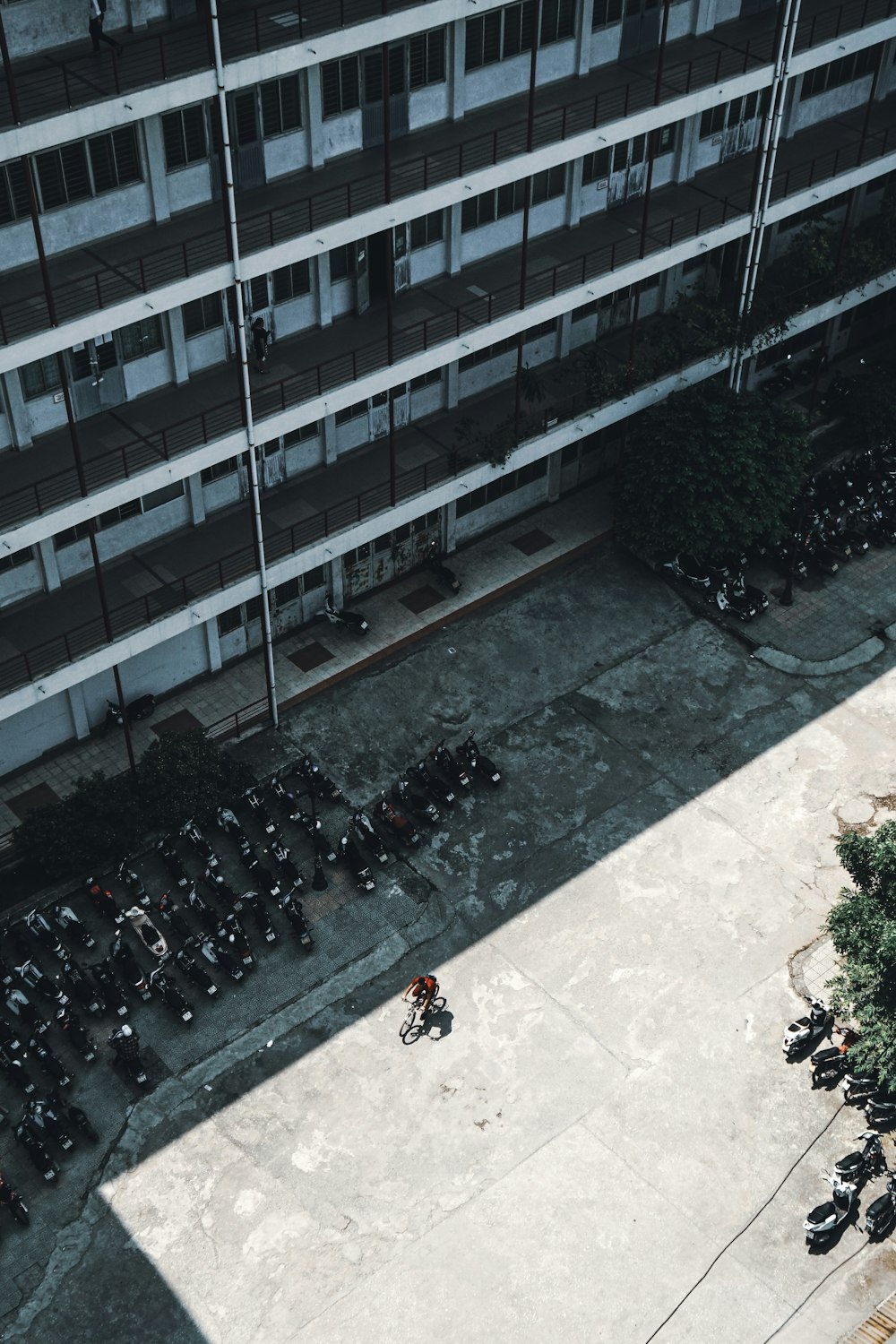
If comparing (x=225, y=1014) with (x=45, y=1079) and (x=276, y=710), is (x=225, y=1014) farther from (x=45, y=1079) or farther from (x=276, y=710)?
(x=276, y=710)

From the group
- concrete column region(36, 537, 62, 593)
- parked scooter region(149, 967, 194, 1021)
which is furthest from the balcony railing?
parked scooter region(149, 967, 194, 1021)

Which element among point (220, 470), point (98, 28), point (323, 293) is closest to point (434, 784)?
point (220, 470)

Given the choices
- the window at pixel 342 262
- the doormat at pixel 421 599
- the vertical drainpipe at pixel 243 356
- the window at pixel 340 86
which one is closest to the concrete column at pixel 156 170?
the vertical drainpipe at pixel 243 356

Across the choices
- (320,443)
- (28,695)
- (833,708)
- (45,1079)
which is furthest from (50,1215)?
(833,708)

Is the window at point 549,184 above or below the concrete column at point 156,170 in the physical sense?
below

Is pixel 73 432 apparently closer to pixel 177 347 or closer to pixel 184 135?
pixel 177 347

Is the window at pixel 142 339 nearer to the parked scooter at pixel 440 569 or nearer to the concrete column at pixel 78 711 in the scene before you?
the concrete column at pixel 78 711

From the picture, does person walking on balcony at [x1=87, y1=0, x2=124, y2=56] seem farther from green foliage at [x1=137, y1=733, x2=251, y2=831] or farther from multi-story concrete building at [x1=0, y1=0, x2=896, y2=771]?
green foliage at [x1=137, y1=733, x2=251, y2=831]
